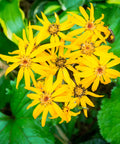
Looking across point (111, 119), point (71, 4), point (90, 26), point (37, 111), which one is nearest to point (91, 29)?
point (90, 26)

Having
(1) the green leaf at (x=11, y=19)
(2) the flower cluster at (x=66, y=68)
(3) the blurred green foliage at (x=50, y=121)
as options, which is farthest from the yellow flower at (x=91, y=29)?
(1) the green leaf at (x=11, y=19)

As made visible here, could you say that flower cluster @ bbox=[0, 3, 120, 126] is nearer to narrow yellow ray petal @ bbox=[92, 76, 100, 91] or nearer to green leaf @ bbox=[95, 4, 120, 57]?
narrow yellow ray petal @ bbox=[92, 76, 100, 91]

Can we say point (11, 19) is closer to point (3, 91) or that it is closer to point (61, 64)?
point (3, 91)

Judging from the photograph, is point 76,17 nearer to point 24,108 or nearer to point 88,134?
point 24,108

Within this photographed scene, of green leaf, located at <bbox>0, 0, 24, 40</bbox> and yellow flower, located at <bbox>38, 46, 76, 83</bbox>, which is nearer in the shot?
yellow flower, located at <bbox>38, 46, 76, 83</bbox>

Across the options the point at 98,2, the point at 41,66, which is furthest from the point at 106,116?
the point at 98,2

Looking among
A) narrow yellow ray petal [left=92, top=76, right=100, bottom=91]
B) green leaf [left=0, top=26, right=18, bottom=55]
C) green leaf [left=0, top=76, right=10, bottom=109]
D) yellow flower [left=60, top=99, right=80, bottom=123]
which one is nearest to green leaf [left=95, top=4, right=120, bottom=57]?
narrow yellow ray petal [left=92, top=76, right=100, bottom=91]

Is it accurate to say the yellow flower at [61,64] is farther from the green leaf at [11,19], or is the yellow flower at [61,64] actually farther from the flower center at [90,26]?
the green leaf at [11,19]
